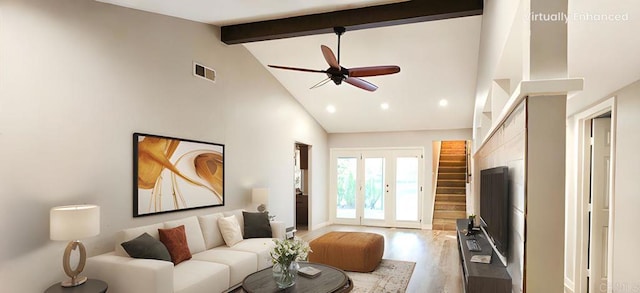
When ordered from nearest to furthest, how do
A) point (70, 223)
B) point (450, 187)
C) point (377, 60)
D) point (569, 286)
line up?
point (70, 223)
point (569, 286)
point (377, 60)
point (450, 187)

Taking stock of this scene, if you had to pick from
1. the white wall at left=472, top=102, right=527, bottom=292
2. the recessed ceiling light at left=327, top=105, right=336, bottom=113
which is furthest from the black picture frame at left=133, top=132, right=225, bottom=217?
the white wall at left=472, top=102, right=527, bottom=292

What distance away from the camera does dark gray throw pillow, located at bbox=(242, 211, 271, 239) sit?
17.4 feet

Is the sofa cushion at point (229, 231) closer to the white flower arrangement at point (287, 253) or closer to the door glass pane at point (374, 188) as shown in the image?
the white flower arrangement at point (287, 253)

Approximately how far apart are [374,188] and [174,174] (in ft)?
18.7

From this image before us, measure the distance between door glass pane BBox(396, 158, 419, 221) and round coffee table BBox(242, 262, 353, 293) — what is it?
5.57 meters

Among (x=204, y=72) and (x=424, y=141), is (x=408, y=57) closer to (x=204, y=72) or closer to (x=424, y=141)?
(x=204, y=72)

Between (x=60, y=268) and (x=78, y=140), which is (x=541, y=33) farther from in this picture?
(x=60, y=268)

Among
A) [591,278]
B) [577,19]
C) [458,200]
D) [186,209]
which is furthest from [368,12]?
[458,200]

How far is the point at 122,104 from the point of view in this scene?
397 cm

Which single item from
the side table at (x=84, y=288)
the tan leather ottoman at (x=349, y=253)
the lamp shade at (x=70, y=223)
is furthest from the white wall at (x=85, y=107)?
the tan leather ottoman at (x=349, y=253)

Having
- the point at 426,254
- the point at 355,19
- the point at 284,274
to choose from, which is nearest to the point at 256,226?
the point at 284,274

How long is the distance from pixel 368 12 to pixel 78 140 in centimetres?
350

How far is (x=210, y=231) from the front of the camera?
15.8 feet

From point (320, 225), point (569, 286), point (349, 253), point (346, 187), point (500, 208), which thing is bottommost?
point (320, 225)
